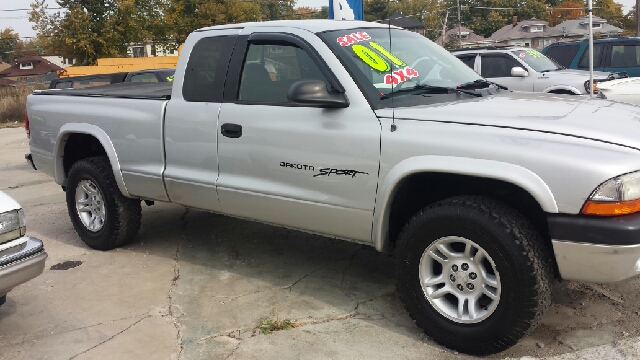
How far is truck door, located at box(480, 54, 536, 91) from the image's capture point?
458 inches

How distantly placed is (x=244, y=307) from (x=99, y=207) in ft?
7.24

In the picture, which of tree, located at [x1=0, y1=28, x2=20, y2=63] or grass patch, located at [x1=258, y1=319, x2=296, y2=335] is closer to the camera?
grass patch, located at [x1=258, y1=319, x2=296, y2=335]

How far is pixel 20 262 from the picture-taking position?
3.75m

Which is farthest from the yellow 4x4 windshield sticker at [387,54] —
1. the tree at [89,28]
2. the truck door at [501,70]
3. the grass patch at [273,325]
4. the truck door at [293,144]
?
the tree at [89,28]

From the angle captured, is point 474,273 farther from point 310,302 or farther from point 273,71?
point 273,71

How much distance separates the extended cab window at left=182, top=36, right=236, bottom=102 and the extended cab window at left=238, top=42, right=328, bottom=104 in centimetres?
21

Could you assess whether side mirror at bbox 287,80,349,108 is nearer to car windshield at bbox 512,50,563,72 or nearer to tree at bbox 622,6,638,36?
car windshield at bbox 512,50,563,72

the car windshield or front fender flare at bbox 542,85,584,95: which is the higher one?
the car windshield

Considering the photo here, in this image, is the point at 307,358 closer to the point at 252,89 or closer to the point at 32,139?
the point at 252,89

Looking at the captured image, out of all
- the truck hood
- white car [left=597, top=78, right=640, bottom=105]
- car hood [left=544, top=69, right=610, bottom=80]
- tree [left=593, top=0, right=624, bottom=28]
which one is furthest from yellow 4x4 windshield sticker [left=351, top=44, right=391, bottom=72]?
tree [left=593, top=0, right=624, bottom=28]

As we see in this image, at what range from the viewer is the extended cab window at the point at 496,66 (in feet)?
38.9

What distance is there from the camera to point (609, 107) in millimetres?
3814

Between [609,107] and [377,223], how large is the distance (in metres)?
1.60

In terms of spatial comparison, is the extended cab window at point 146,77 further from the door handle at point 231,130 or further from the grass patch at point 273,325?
the grass patch at point 273,325
